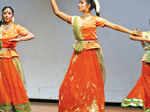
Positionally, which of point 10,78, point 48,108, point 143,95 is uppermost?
point 10,78

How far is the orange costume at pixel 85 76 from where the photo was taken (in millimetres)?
4395

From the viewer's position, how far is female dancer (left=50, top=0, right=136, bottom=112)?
4395 millimetres

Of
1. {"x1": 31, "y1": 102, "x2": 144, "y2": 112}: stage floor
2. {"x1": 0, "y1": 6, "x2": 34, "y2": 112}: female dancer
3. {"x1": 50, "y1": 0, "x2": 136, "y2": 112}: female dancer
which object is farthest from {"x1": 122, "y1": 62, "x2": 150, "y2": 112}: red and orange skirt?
{"x1": 0, "y1": 6, "x2": 34, "y2": 112}: female dancer

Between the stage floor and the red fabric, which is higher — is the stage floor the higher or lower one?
the lower one

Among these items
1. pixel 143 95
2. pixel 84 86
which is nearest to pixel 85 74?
pixel 84 86

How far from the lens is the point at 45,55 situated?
6.96 meters

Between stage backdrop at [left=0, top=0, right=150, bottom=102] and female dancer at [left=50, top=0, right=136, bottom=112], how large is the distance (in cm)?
200

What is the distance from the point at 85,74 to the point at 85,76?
0.07 feet

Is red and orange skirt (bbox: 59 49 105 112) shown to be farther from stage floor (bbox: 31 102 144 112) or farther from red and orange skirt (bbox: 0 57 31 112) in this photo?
stage floor (bbox: 31 102 144 112)

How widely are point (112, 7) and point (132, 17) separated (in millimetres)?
355

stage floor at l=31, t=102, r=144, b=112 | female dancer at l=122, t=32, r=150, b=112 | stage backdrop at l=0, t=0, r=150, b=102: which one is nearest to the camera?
female dancer at l=122, t=32, r=150, b=112

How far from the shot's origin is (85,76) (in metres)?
4.42

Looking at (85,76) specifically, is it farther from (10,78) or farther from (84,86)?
(10,78)

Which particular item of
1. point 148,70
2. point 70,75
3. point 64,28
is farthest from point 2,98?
point 64,28
